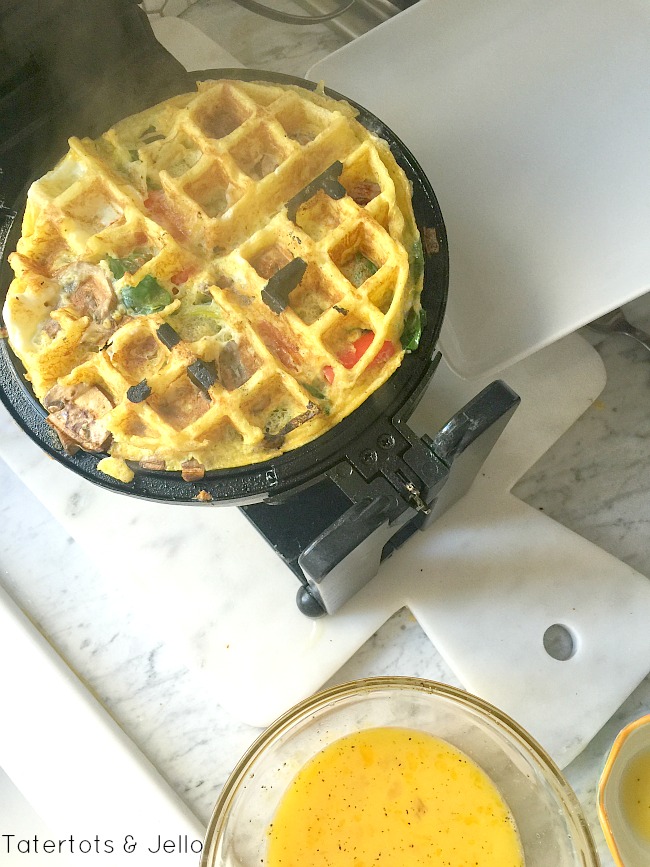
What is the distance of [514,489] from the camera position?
1.12 metres

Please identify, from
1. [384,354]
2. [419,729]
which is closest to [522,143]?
[384,354]

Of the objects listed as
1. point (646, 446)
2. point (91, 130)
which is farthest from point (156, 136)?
point (646, 446)

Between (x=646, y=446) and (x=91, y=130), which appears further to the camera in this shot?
(x=646, y=446)

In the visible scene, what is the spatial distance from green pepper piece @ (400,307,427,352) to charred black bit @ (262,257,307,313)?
0.14 metres

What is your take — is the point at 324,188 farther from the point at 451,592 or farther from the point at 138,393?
the point at 451,592

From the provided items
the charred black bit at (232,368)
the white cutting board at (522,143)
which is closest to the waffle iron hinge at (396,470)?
the charred black bit at (232,368)

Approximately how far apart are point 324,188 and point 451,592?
60 centimetres

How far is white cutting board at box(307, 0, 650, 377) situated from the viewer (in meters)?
→ 1.01

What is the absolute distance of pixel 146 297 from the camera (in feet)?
2.75

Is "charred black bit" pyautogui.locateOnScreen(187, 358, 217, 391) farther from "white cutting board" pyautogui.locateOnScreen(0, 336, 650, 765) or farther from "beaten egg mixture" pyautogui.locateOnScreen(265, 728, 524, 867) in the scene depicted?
"beaten egg mixture" pyautogui.locateOnScreen(265, 728, 524, 867)

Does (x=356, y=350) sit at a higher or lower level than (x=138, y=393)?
lower

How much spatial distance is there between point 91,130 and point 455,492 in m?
0.71

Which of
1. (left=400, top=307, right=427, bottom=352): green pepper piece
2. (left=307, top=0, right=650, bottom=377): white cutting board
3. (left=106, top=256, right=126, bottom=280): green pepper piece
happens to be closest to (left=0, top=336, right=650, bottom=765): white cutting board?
(left=307, top=0, right=650, bottom=377): white cutting board

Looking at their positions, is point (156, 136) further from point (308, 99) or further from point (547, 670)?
point (547, 670)
